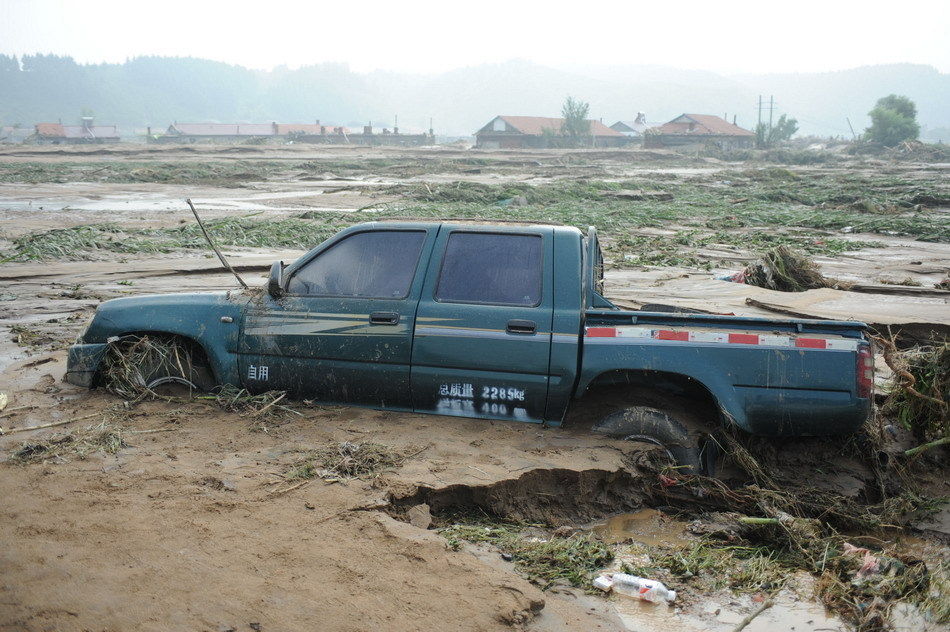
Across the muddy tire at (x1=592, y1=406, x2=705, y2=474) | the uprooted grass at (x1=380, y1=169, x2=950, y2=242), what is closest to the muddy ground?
the muddy tire at (x1=592, y1=406, x2=705, y2=474)

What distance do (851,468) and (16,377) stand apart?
7.00m

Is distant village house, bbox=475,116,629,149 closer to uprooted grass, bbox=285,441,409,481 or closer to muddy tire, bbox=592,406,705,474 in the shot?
muddy tire, bbox=592,406,705,474

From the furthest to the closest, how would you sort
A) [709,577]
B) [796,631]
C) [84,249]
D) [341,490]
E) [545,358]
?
[84,249] → [545,358] → [341,490] → [709,577] → [796,631]

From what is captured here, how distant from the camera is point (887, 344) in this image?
572 cm

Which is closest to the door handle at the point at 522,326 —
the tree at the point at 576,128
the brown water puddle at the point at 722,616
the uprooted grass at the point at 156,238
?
the brown water puddle at the point at 722,616

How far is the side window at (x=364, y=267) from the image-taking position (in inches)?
225

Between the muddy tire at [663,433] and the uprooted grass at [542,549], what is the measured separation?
921 millimetres

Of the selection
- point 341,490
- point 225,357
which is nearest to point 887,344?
point 341,490

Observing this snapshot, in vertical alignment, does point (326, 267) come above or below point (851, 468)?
above

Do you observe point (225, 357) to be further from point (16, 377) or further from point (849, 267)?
point (849, 267)

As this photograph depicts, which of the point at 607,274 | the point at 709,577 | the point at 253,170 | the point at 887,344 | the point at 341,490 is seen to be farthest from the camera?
the point at 253,170

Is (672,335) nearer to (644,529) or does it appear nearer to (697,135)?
(644,529)

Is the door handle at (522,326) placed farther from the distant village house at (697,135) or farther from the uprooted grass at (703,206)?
the distant village house at (697,135)

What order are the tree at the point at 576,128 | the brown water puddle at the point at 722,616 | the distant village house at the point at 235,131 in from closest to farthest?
the brown water puddle at the point at 722,616 → the tree at the point at 576,128 → the distant village house at the point at 235,131
